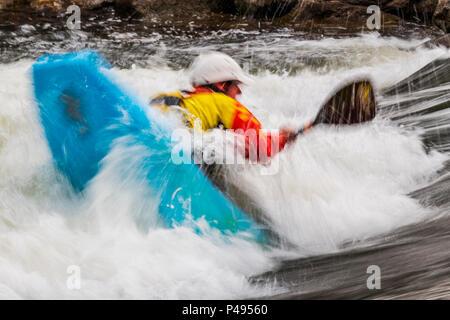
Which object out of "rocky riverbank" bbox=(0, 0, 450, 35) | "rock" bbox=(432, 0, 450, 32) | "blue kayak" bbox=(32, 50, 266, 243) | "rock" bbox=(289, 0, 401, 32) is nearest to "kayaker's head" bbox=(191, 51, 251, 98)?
"blue kayak" bbox=(32, 50, 266, 243)

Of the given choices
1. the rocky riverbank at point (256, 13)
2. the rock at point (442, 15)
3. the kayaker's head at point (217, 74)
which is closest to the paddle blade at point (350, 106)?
the kayaker's head at point (217, 74)

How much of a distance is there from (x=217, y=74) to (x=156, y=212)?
83 centimetres

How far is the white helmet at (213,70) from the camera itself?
2797 millimetres

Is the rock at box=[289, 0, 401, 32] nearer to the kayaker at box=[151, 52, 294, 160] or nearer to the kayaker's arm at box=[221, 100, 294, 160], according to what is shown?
the kayaker at box=[151, 52, 294, 160]

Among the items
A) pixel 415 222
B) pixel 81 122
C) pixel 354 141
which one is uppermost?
pixel 81 122

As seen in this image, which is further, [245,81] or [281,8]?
[281,8]

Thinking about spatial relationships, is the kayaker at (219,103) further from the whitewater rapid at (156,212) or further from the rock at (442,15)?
the rock at (442,15)

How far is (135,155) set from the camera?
268 centimetres

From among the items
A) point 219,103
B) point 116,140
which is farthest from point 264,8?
point 116,140

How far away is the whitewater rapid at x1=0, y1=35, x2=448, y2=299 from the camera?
249cm

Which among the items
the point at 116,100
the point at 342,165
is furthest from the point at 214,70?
the point at 342,165

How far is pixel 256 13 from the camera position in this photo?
5000mm

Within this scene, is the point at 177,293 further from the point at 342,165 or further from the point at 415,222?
the point at 415,222
